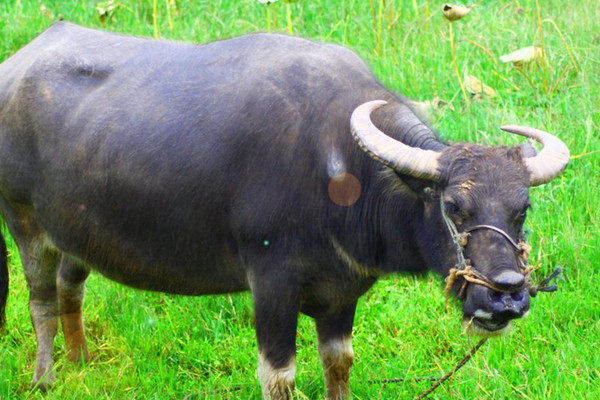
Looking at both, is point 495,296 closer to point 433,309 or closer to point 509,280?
point 509,280

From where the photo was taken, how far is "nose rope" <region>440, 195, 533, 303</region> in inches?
141

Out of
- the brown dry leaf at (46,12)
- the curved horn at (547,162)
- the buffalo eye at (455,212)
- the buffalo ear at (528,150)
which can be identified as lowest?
the brown dry leaf at (46,12)

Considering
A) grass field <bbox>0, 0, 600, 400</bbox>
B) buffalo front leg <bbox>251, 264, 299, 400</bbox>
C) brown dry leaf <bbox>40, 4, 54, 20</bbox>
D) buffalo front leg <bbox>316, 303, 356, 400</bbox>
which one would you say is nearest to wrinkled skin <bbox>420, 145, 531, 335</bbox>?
grass field <bbox>0, 0, 600, 400</bbox>

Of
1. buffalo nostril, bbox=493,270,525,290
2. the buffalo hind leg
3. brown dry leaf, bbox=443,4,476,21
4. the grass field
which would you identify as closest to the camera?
buffalo nostril, bbox=493,270,525,290

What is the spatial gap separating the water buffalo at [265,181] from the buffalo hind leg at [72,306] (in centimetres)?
42

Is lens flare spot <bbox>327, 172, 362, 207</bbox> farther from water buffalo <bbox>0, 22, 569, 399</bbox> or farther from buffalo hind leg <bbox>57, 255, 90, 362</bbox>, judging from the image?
buffalo hind leg <bbox>57, 255, 90, 362</bbox>

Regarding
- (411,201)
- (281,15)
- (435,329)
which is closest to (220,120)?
(411,201)

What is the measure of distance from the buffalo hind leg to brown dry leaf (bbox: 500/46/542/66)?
334cm

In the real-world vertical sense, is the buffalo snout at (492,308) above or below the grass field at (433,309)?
above

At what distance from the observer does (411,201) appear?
157 inches

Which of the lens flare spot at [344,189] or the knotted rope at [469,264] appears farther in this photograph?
the lens flare spot at [344,189]

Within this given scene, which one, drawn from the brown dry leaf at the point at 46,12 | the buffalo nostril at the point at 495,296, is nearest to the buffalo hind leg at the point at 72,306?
the buffalo nostril at the point at 495,296

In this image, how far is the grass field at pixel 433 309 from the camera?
186 inches

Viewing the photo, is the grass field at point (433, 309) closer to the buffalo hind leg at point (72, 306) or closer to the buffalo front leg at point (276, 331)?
the buffalo hind leg at point (72, 306)
